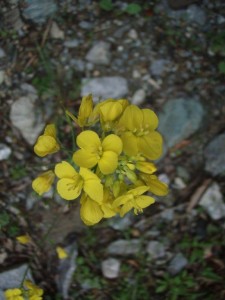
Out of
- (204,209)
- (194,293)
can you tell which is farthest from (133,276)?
(204,209)

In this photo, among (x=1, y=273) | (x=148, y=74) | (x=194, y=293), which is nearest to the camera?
(x=1, y=273)

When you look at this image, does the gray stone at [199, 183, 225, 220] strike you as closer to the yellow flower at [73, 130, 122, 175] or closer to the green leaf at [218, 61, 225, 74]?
the green leaf at [218, 61, 225, 74]

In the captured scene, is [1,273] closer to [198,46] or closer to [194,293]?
[194,293]

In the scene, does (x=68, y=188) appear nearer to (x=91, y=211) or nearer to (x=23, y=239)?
(x=91, y=211)

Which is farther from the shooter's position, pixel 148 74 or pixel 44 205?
pixel 148 74

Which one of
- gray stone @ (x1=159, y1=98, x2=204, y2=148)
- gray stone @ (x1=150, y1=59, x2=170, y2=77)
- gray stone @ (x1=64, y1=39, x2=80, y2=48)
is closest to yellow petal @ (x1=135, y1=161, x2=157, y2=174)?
gray stone @ (x1=159, y1=98, x2=204, y2=148)

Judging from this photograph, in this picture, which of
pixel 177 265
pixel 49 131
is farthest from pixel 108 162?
pixel 177 265

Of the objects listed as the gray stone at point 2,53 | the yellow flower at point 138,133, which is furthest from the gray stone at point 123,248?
the gray stone at point 2,53
